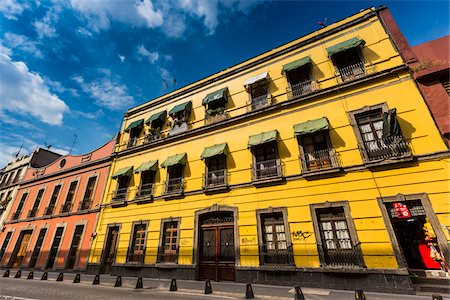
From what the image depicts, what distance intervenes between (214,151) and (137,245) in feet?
26.4

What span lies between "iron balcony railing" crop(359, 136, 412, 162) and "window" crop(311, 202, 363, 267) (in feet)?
8.13

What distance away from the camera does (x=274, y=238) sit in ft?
34.3

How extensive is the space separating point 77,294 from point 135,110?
15003 mm

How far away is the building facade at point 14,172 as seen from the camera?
79.5 ft

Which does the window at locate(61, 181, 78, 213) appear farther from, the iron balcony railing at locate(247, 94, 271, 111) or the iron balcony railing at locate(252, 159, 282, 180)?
the iron balcony railing at locate(247, 94, 271, 111)

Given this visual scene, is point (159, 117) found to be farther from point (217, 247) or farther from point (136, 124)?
point (217, 247)

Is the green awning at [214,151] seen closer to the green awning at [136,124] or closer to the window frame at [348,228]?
the window frame at [348,228]

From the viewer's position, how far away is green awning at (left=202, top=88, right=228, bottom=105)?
1476 cm

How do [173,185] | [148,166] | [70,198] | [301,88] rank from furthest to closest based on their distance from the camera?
1. [70,198]
2. [148,166]
3. [173,185]
4. [301,88]

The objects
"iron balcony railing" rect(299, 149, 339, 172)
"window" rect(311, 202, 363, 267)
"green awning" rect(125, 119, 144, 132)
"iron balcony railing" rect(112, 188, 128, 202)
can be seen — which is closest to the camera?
"window" rect(311, 202, 363, 267)

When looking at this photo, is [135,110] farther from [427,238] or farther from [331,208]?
[427,238]

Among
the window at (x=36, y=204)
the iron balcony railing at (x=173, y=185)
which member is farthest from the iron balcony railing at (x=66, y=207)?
the iron balcony railing at (x=173, y=185)

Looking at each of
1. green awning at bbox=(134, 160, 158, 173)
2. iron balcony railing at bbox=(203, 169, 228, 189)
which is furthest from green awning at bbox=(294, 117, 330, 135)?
green awning at bbox=(134, 160, 158, 173)

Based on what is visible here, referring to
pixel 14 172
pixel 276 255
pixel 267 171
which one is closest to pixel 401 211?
pixel 276 255
